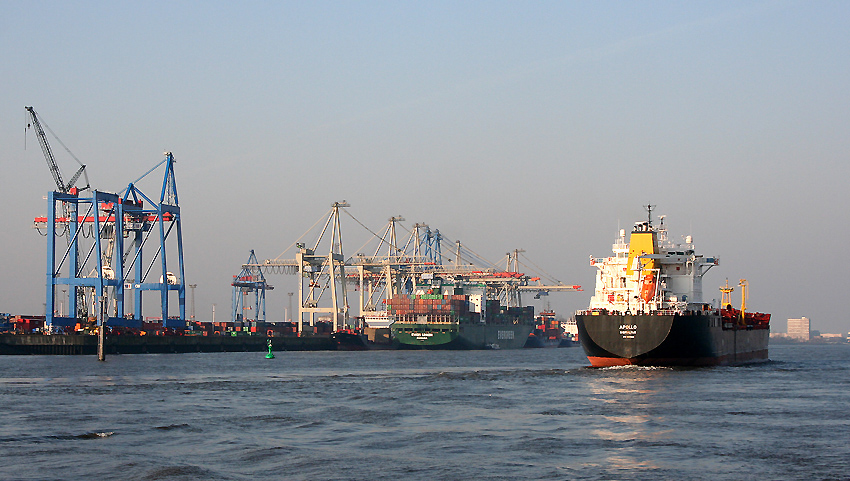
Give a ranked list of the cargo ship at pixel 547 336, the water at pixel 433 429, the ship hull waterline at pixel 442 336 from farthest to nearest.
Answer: the cargo ship at pixel 547 336 → the ship hull waterline at pixel 442 336 → the water at pixel 433 429

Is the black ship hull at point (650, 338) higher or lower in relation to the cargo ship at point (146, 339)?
higher

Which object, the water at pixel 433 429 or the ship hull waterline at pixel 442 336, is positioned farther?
the ship hull waterline at pixel 442 336

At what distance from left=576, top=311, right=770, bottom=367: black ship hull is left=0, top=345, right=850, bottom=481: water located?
8.90 ft

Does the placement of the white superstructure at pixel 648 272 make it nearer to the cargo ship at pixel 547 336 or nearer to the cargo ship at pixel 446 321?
the cargo ship at pixel 446 321

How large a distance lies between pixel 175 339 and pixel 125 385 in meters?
59.1

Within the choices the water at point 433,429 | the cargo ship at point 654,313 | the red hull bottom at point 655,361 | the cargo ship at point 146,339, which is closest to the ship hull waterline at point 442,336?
the cargo ship at point 146,339

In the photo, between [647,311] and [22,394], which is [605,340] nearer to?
[647,311]

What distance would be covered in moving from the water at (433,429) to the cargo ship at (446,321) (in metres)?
79.2

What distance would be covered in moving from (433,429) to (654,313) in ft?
87.9

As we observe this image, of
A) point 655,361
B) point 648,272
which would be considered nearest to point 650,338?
point 655,361

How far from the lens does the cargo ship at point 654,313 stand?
52156 millimetres

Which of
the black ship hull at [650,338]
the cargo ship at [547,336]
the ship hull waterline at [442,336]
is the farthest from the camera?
the cargo ship at [547,336]

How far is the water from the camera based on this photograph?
76.1ft

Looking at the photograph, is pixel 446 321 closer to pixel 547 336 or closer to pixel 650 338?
pixel 547 336
